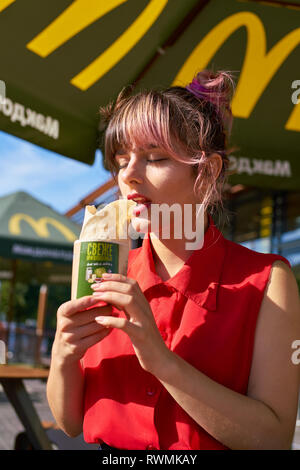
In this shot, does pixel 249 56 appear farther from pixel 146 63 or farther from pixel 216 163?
pixel 216 163

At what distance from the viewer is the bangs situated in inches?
51.4

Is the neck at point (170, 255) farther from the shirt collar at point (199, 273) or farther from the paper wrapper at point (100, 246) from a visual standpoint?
the paper wrapper at point (100, 246)

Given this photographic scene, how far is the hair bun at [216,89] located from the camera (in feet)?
4.89

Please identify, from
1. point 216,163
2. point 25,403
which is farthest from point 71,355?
point 25,403

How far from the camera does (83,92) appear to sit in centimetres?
231

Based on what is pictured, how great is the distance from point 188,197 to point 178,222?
0.26 ft

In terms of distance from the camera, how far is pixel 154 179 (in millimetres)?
1276

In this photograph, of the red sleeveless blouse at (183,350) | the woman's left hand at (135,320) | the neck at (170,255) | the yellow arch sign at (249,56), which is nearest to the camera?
the woman's left hand at (135,320)

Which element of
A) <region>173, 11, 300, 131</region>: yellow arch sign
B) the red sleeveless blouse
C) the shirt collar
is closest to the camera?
the red sleeveless blouse

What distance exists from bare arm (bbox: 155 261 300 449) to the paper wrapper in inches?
10.5

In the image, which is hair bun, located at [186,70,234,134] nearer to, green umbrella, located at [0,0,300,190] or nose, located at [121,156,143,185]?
nose, located at [121,156,143,185]

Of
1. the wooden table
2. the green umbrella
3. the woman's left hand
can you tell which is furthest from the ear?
the wooden table

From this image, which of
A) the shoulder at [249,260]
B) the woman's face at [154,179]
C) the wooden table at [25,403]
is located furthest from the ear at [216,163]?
the wooden table at [25,403]

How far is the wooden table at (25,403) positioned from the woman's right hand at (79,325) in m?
2.43
